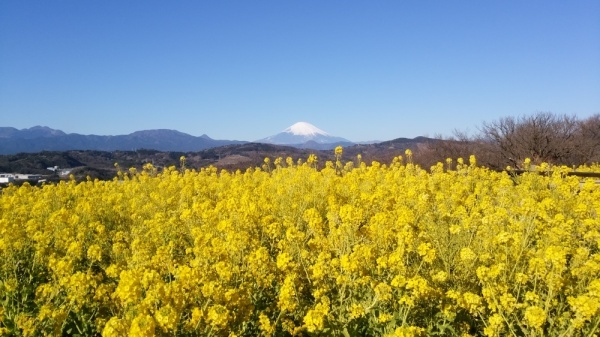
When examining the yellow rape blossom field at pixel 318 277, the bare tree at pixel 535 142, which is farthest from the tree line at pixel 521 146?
the yellow rape blossom field at pixel 318 277

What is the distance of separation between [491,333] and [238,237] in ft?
7.83

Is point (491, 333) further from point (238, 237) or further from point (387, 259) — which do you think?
point (238, 237)

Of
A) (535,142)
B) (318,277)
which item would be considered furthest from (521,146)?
(318,277)

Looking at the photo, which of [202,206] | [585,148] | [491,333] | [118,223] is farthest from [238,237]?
[585,148]

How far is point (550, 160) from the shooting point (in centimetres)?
3006

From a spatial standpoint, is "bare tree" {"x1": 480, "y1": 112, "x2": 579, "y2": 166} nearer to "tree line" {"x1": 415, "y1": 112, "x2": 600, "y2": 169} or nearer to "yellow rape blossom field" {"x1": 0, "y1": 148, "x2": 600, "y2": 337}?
"tree line" {"x1": 415, "y1": 112, "x2": 600, "y2": 169}

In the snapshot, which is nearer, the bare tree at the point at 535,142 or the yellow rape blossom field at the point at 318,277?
the yellow rape blossom field at the point at 318,277

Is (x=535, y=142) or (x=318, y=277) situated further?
(x=535, y=142)

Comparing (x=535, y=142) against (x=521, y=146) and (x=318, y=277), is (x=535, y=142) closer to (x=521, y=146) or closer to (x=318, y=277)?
(x=521, y=146)

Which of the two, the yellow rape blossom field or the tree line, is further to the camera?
the tree line

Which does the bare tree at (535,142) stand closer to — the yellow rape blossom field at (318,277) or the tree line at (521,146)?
the tree line at (521,146)

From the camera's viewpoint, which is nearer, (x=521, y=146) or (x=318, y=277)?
(x=318, y=277)

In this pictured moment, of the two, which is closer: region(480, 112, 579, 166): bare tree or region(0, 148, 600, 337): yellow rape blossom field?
region(0, 148, 600, 337): yellow rape blossom field

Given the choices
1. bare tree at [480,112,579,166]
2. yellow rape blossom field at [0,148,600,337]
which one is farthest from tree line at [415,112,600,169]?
yellow rape blossom field at [0,148,600,337]
